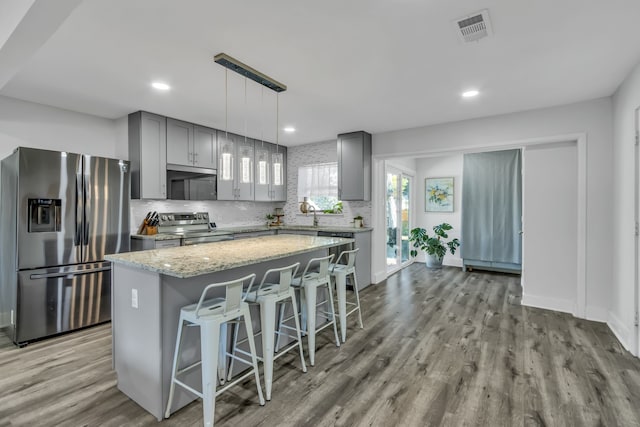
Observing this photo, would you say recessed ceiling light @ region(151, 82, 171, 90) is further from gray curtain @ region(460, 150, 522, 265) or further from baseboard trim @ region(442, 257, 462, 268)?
baseboard trim @ region(442, 257, 462, 268)

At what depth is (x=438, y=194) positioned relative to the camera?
6840mm

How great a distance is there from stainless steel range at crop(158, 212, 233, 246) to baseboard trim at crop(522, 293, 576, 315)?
13.7 ft

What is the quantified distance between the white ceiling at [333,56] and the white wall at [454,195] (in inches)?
113

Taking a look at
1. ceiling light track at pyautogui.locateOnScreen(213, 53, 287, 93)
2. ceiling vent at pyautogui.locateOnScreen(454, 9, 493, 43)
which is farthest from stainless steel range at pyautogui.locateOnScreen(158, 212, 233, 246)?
ceiling vent at pyautogui.locateOnScreen(454, 9, 493, 43)

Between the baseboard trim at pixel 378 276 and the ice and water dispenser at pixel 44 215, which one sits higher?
the ice and water dispenser at pixel 44 215

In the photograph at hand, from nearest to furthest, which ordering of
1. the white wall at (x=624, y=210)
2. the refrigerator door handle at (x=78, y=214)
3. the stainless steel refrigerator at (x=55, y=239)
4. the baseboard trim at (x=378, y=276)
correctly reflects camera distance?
the white wall at (x=624, y=210) < the stainless steel refrigerator at (x=55, y=239) < the refrigerator door handle at (x=78, y=214) < the baseboard trim at (x=378, y=276)

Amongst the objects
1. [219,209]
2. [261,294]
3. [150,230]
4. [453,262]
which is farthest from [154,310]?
[453,262]

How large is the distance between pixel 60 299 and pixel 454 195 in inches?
264

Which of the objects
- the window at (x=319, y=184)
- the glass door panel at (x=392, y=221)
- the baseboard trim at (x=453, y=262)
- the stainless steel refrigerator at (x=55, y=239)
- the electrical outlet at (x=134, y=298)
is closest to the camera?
the electrical outlet at (x=134, y=298)

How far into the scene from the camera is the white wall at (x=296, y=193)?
5457 mm

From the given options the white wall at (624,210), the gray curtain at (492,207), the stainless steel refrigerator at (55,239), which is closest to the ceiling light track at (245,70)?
the stainless steel refrigerator at (55,239)

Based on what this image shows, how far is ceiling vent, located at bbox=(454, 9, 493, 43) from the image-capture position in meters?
1.99

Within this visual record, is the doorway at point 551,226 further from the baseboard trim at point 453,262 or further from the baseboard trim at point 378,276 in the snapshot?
the baseboard trim at point 453,262

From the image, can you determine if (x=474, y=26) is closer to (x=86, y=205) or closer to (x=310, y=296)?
(x=310, y=296)
